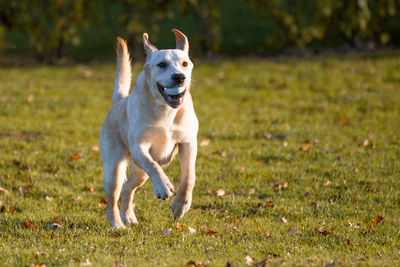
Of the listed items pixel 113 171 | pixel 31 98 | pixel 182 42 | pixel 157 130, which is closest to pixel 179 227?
pixel 113 171

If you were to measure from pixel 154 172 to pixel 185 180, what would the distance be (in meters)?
0.48

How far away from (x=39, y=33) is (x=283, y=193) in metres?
10.9

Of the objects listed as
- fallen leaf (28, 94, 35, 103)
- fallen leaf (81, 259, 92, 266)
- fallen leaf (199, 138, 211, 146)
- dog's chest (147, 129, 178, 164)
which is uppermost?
dog's chest (147, 129, 178, 164)

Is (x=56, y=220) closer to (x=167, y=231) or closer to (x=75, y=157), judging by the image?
(x=167, y=231)

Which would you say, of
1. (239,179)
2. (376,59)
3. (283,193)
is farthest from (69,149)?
(376,59)

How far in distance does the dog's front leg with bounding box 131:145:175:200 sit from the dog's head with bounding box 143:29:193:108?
0.48 meters

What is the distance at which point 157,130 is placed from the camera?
4965 millimetres

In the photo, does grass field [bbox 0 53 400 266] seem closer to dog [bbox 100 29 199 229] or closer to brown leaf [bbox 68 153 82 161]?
brown leaf [bbox 68 153 82 161]

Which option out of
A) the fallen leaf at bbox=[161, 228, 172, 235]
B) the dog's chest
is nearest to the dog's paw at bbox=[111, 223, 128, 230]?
the fallen leaf at bbox=[161, 228, 172, 235]

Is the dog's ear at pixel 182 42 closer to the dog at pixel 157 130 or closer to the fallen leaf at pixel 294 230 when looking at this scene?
the dog at pixel 157 130

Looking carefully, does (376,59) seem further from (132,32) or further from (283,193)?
(283,193)

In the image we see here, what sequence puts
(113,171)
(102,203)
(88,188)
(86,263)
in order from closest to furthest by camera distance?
(86,263) → (113,171) → (102,203) → (88,188)

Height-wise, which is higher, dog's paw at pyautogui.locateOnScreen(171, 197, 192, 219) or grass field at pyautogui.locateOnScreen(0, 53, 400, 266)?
dog's paw at pyautogui.locateOnScreen(171, 197, 192, 219)

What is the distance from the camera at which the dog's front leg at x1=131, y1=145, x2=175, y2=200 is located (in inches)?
178
